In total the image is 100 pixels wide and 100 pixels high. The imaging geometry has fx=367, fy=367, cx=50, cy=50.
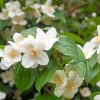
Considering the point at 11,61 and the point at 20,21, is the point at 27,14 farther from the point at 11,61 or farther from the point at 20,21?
the point at 11,61

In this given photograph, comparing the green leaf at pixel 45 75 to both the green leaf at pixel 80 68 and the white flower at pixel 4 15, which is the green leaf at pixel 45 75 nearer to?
the green leaf at pixel 80 68

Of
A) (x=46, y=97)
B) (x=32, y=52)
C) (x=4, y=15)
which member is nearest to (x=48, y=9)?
(x=4, y=15)

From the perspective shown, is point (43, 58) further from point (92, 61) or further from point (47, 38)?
point (92, 61)

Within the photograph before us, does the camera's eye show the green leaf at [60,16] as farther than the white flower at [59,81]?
Yes

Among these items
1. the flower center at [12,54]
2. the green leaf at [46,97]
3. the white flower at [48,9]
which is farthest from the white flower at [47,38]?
the white flower at [48,9]

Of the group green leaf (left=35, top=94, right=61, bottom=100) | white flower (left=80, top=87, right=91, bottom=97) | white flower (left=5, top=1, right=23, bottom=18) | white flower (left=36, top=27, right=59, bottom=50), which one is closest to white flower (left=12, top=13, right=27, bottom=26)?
white flower (left=5, top=1, right=23, bottom=18)

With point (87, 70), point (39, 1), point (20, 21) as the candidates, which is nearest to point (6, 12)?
point (20, 21)
